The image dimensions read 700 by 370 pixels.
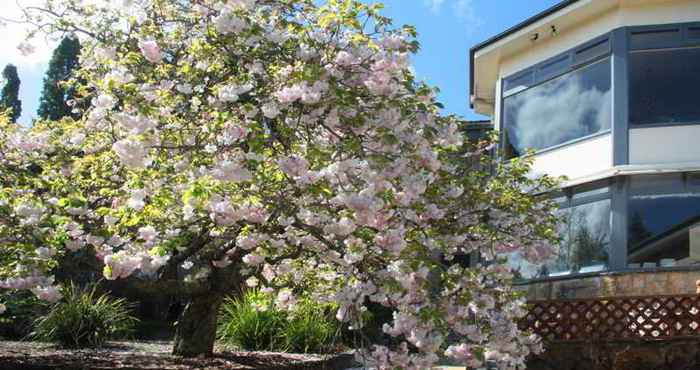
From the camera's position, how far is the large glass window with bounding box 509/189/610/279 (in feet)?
36.3

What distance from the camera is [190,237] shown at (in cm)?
664

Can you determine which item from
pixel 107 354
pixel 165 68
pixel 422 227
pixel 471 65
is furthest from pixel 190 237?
pixel 471 65

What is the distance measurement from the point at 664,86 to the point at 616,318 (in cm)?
431

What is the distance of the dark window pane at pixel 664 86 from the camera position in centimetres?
1111

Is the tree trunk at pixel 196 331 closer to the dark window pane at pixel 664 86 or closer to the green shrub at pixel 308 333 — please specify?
the green shrub at pixel 308 333

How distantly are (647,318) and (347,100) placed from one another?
6.41m

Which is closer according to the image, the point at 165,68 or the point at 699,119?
the point at 165,68

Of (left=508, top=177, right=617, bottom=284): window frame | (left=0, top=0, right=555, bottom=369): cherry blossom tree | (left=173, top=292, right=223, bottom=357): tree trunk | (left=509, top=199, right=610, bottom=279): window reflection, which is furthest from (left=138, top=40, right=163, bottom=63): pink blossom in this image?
(left=509, top=199, right=610, bottom=279): window reflection

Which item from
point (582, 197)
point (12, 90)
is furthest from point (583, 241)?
point (12, 90)

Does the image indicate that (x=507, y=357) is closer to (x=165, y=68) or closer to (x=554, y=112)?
(x=165, y=68)

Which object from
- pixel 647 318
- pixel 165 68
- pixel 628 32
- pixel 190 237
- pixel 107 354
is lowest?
pixel 107 354

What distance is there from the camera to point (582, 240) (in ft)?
37.3

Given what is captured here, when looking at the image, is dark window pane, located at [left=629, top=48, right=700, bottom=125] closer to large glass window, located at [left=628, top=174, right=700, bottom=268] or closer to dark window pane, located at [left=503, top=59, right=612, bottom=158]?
dark window pane, located at [left=503, top=59, right=612, bottom=158]

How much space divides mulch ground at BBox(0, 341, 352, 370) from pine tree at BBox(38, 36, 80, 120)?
18407 mm
